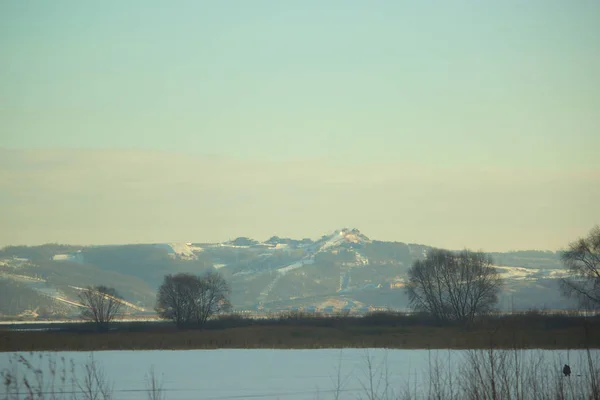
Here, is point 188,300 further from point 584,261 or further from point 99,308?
point 584,261

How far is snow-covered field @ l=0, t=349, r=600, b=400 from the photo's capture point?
83.3ft

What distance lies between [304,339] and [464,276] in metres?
39.4

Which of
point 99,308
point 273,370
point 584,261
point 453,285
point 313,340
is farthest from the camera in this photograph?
point 453,285

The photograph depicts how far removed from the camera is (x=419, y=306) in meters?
87.6

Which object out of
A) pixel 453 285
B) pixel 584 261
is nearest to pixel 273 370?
pixel 584 261

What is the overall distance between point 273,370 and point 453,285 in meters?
61.3

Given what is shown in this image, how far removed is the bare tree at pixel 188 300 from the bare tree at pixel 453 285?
24.0 metres

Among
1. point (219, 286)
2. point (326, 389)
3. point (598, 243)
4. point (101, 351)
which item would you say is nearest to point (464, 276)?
point (598, 243)

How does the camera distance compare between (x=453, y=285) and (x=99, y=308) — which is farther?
(x=453, y=285)

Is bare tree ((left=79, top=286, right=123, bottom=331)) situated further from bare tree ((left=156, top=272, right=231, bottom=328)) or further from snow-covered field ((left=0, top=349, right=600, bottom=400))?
snow-covered field ((left=0, top=349, right=600, bottom=400))

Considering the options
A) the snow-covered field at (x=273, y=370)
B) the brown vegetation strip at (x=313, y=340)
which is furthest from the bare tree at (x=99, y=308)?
the snow-covered field at (x=273, y=370)

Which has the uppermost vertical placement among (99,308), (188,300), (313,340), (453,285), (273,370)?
(453,285)

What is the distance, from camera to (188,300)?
90.2 metres

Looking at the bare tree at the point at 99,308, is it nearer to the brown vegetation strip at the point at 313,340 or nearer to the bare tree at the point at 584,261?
the brown vegetation strip at the point at 313,340
